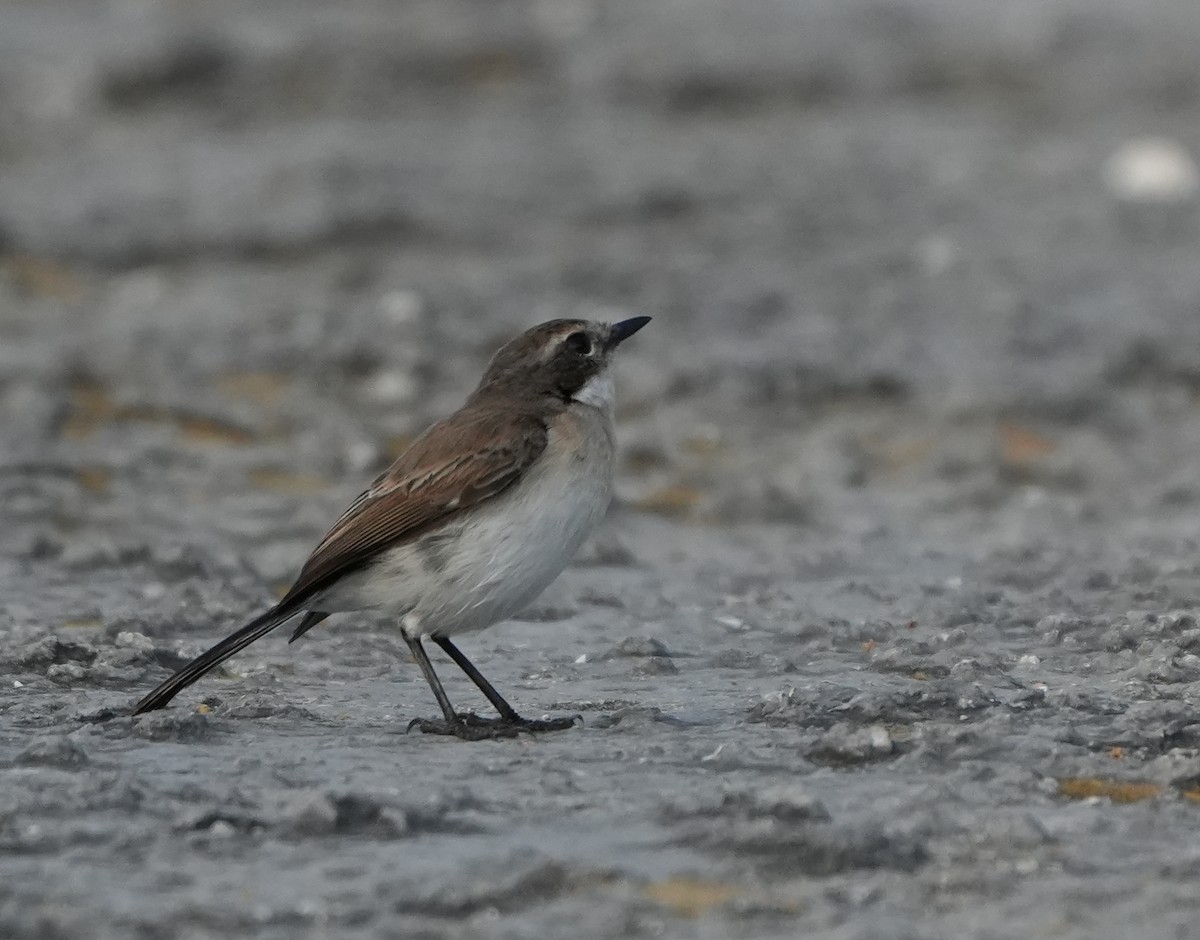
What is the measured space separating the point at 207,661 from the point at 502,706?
36.1 inches

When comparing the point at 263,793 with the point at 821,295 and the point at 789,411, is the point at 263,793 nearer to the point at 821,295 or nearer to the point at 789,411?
the point at 789,411

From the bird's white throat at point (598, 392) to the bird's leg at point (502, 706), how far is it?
1.00 m

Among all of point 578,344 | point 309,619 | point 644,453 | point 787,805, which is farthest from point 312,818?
point 644,453

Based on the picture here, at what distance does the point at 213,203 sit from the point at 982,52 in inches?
290

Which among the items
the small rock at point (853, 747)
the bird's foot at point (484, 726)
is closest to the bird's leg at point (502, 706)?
the bird's foot at point (484, 726)

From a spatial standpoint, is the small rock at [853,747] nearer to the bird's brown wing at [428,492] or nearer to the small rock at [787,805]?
the small rock at [787,805]

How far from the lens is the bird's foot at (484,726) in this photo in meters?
5.97

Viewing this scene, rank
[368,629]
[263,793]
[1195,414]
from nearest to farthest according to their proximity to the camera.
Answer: [263,793] → [368,629] → [1195,414]

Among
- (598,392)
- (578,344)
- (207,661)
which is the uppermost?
(578,344)

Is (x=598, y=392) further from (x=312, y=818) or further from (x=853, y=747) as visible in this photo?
(x=312, y=818)

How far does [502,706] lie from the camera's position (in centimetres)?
629

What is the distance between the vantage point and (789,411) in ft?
36.6

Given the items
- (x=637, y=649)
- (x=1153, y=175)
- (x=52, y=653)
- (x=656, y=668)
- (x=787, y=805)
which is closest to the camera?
(x=787, y=805)

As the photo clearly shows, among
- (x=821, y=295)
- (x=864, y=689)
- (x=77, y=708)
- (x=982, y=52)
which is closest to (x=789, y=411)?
(x=821, y=295)
